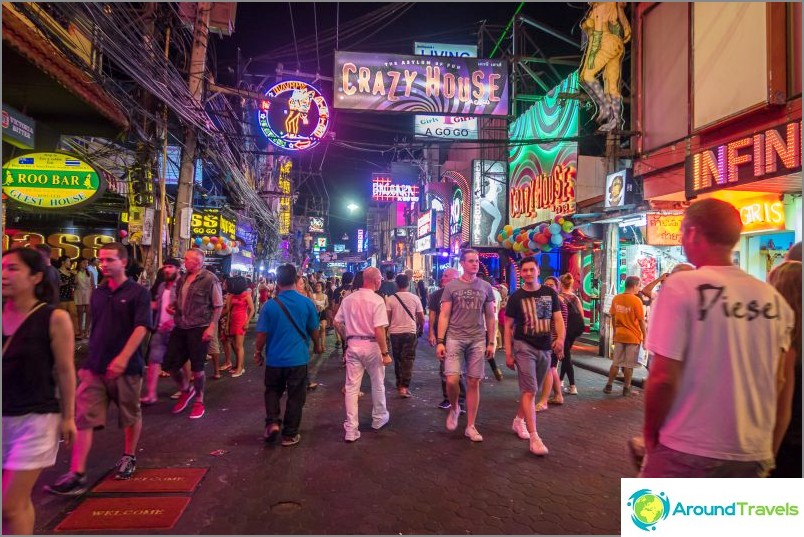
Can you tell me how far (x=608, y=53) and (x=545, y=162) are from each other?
482 centimetres

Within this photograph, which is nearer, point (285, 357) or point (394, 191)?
point (285, 357)

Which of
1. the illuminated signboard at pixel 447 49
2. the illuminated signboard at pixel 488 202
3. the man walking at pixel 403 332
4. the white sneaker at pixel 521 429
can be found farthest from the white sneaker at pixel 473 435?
the illuminated signboard at pixel 447 49

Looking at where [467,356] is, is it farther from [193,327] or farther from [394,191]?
[394,191]

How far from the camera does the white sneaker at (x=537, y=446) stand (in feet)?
16.0

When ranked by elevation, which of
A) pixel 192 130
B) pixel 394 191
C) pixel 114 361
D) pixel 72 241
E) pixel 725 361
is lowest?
pixel 114 361

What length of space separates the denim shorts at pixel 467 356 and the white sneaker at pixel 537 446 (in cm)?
87

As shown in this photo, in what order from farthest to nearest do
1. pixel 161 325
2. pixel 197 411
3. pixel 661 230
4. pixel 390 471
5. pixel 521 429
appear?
pixel 661 230
pixel 161 325
pixel 197 411
pixel 521 429
pixel 390 471

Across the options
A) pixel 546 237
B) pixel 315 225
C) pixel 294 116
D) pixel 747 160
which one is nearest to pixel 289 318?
pixel 747 160

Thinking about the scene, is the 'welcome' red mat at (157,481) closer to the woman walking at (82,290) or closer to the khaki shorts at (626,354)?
the khaki shorts at (626,354)

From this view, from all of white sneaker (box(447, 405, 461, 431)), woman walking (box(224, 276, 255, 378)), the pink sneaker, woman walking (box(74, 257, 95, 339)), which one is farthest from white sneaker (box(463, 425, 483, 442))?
woman walking (box(74, 257, 95, 339))

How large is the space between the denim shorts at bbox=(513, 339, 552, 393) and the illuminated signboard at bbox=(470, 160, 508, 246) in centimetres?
1510

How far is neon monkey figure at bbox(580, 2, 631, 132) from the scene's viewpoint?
11.1 meters

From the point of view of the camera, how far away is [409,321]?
24.6 ft

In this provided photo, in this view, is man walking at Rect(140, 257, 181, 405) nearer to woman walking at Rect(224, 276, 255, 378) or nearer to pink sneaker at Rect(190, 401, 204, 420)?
pink sneaker at Rect(190, 401, 204, 420)
